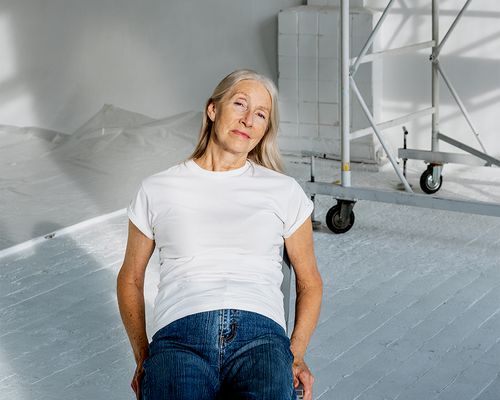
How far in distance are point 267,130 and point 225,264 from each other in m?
0.32

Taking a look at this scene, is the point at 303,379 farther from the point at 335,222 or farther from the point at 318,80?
the point at 318,80

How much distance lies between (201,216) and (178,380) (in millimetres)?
366

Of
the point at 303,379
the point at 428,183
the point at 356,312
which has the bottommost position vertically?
the point at 428,183

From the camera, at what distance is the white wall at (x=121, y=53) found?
4238mm

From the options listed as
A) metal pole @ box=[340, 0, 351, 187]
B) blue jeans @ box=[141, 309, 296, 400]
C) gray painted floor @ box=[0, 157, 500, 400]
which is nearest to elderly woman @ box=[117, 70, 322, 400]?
blue jeans @ box=[141, 309, 296, 400]

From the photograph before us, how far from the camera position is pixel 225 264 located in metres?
2.14

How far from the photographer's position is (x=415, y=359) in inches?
123

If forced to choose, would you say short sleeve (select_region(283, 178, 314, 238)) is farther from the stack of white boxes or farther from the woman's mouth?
the stack of white boxes

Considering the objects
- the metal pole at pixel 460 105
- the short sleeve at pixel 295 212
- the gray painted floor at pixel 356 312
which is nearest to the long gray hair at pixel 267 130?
the short sleeve at pixel 295 212

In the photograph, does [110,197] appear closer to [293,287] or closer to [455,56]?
[293,287]

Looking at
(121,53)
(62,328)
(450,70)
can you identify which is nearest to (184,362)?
(62,328)

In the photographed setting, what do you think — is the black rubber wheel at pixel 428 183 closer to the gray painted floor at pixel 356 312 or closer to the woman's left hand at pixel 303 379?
the gray painted floor at pixel 356 312

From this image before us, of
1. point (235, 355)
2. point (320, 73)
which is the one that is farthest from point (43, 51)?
point (235, 355)

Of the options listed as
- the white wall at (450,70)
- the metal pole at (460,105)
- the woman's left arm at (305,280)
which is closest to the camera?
the woman's left arm at (305,280)
